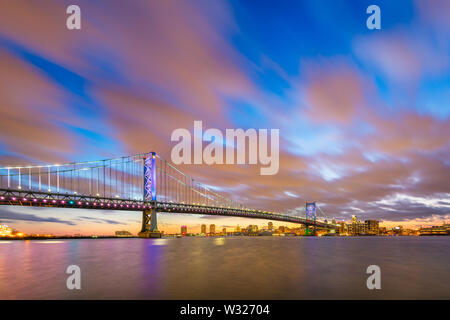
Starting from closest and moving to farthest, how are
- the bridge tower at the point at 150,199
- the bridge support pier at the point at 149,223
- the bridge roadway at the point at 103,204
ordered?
1. the bridge roadway at the point at 103,204
2. the bridge support pier at the point at 149,223
3. the bridge tower at the point at 150,199

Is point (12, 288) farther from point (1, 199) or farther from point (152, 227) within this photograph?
point (152, 227)

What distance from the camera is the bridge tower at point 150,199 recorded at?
73.4 m

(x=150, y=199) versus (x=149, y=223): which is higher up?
(x=150, y=199)

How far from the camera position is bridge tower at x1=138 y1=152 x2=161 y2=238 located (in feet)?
241

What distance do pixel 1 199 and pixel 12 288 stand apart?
53728 mm

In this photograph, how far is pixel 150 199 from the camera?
76625 mm

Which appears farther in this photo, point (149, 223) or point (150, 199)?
point (150, 199)

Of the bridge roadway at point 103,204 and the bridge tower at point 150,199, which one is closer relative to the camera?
the bridge roadway at point 103,204

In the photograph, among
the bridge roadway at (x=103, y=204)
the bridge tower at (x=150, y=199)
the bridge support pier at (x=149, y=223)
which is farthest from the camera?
the bridge tower at (x=150, y=199)

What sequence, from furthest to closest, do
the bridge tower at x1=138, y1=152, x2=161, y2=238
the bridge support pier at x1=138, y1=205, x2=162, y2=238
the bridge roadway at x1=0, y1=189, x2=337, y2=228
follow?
the bridge tower at x1=138, y1=152, x2=161, y2=238 < the bridge support pier at x1=138, y1=205, x2=162, y2=238 < the bridge roadway at x1=0, y1=189, x2=337, y2=228

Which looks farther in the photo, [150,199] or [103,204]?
[150,199]

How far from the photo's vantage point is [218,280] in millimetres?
15852
